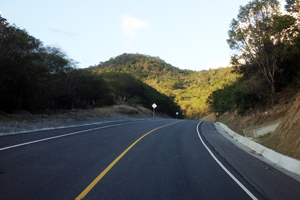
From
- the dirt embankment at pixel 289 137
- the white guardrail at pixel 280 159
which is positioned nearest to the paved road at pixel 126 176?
the white guardrail at pixel 280 159

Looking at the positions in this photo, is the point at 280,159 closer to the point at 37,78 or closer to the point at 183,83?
the point at 37,78

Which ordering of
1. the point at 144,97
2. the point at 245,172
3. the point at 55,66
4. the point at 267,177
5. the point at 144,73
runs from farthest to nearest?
the point at 144,73, the point at 144,97, the point at 55,66, the point at 245,172, the point at 267,177

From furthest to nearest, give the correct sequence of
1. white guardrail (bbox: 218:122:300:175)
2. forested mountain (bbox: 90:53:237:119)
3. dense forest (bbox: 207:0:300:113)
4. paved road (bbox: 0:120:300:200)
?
forested mountain (bbox: 90:53:237:119) → dense forest (bbox: 207:0:300:113) → white guardrail (bbox: 218:122:300:175) → paved road (bbox: 0:120:300:200)

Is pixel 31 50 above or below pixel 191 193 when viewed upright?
above

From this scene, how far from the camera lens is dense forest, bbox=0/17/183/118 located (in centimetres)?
1889

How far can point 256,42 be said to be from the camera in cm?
2177

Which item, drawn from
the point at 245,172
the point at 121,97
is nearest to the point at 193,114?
the point at 121,97

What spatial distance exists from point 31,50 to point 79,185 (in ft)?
65.5

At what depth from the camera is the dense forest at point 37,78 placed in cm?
1889

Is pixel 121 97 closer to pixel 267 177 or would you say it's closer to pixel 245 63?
pixel 245 63

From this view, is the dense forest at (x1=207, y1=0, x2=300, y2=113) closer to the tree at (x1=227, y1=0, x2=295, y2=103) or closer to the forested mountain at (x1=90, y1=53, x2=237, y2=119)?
the tree at (x1=227, y1=0, x2=295, y2=103)

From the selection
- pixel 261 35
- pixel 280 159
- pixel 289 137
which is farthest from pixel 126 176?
pixel 261 35

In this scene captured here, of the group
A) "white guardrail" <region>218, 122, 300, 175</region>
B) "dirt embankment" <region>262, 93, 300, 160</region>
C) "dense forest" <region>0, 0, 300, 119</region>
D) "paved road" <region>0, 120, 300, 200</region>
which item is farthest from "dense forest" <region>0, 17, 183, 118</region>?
"dirt embankment" <region>262, 93, 300, 160</region>

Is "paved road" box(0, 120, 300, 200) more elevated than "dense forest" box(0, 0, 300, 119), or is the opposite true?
"dense forest" box(0, 0, 300, 119)
